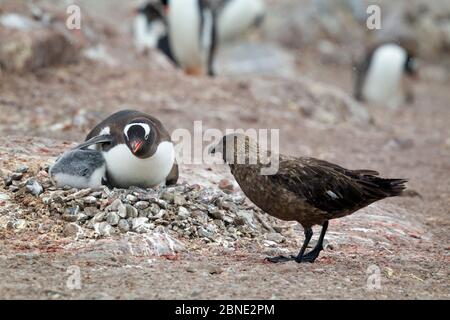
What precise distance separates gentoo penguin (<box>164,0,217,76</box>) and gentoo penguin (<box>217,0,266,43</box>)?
7.47 feet

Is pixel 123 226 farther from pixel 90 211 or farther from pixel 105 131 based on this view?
pixel 105 131


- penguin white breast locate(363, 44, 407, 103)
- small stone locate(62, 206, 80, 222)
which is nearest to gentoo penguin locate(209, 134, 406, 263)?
small stone locate(62, 206, 80, 222)

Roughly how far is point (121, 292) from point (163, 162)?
1577 mm

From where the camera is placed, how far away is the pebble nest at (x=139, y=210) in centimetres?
493

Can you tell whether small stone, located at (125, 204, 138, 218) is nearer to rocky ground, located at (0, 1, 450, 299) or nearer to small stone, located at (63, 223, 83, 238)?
rocky ground, located at (0, 1, 450, 299)

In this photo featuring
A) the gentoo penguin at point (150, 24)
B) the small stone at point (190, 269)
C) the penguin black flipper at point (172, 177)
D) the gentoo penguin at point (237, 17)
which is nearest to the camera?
the small stone at point (190, 269)

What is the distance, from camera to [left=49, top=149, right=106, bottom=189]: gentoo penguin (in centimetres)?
519

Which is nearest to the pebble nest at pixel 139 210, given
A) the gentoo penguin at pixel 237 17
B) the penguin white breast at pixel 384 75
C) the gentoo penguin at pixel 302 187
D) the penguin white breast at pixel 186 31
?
the gentoo penguin at pixel 302 187

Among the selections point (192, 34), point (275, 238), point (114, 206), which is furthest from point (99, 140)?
point (192, 34)

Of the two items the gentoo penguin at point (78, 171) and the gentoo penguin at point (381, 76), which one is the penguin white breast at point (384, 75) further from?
the gentoo penguin at point (78, 171)

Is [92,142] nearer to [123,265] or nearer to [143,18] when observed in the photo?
[123,265]

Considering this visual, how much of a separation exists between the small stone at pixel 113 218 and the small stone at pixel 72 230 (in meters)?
0.17

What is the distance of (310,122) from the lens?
1063cm
